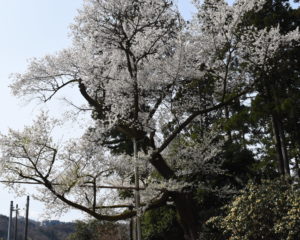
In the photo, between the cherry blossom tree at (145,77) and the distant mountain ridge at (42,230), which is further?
the distant mountain ridge at (42,230)

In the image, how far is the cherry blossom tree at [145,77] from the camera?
11789 millimetres

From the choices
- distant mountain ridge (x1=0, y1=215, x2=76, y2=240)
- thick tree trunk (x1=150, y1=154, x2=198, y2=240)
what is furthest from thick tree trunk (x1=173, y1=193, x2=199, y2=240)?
distant mountain ridge (x1=0, y1=215, x2=76, y2=240)

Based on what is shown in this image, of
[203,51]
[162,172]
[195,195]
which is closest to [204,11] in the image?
[203,51]

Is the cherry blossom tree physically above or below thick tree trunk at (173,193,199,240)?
above

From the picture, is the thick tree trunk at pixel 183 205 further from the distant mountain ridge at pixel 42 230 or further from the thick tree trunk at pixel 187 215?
the distant mountain ridge at pixel 42 230

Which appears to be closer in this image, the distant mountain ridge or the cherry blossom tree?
the cherry blossom tree

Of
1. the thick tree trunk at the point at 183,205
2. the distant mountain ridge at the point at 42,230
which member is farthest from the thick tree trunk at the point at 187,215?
the distant mountain ridge at the point at 42,230

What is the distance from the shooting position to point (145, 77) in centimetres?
1275

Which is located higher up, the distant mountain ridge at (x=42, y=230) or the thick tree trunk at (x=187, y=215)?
the distant mountain ridge at (x=42, y=230)

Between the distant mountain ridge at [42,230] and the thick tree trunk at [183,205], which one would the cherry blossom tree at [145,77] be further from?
the distant mountain ridge at [42,230]

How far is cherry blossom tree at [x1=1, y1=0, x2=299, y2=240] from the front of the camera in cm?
1179

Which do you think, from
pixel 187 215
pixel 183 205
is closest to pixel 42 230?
pixel 187 215

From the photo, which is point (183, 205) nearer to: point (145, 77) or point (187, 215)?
point (187, 215)

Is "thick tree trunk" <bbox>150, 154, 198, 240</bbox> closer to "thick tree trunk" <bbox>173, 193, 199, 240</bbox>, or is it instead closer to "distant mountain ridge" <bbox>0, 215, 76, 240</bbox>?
"thick tree trunk" <bbox>173, 193, 199, 240</bbox>
